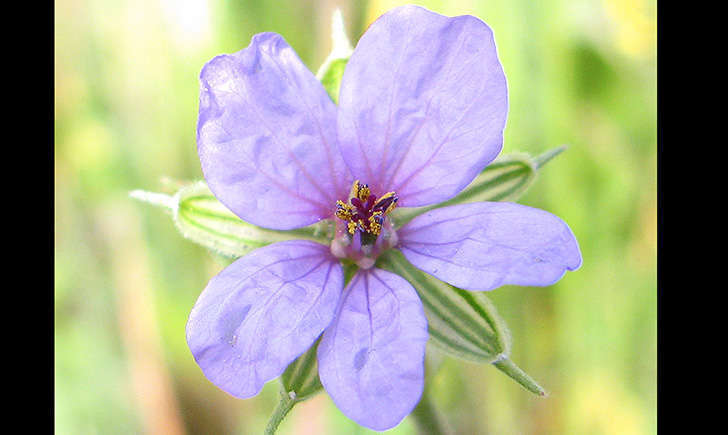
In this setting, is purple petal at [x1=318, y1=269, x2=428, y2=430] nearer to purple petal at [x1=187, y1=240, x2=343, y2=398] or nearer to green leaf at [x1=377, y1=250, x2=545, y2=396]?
purple petal at [x1=187, y1=240, x2=343, y2=398]

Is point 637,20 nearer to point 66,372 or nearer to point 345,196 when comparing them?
point 345,196

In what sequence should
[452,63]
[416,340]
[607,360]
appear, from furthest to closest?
1. [607,360]
2. [452,63]
3. [416,340]

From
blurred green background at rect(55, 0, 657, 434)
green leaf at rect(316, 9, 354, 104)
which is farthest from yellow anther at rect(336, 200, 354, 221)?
blurred green background at rect(55, 0, 657, 434)

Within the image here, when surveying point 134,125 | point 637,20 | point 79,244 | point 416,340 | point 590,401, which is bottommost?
point 590,401

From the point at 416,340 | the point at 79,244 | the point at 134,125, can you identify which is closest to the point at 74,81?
the point at 134,125

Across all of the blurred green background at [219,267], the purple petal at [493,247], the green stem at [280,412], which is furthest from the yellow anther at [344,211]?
the blurred green background at [219,267]

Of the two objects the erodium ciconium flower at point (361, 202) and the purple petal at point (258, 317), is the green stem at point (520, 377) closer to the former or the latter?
the erodium ciconium flower at point (361, 202)
